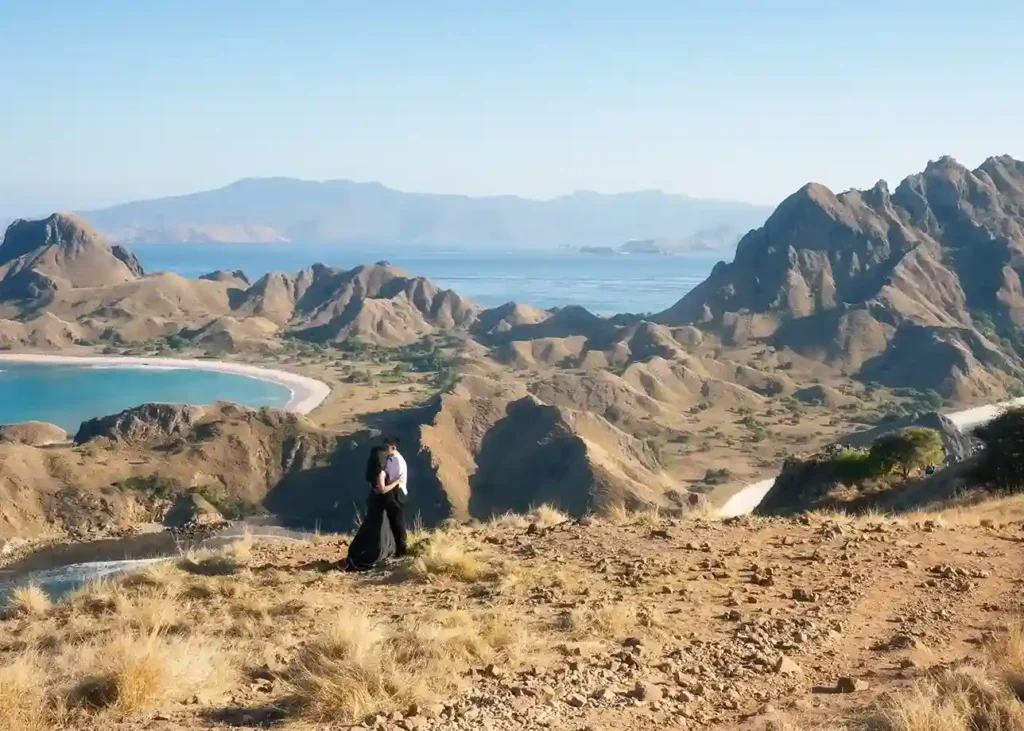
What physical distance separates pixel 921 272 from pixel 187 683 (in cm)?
11076

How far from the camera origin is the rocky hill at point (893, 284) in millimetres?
88688

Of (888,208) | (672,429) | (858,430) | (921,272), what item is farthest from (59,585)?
(888,208)

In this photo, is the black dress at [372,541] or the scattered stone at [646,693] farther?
the black dress at [372,541]

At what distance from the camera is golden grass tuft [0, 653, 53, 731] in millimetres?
4965

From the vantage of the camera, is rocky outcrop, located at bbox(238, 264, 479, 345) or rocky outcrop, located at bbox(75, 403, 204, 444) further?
rocky outcrop, located at bbox(238, 264, 479, 345)

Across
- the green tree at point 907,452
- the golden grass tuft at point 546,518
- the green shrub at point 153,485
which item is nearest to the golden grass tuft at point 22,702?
the golden grass tuft at point 546,518

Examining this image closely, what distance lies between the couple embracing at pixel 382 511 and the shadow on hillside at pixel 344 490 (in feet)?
99.9

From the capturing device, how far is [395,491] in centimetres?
960

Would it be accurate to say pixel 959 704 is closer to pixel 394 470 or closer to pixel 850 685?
pixel 850 685

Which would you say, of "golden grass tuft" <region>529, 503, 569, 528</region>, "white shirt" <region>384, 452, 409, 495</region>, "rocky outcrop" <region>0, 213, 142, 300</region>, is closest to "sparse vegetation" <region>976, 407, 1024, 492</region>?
"golden grass tuft" <region>529, 503, 569, 528</region>

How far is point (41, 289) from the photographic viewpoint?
12912 cm

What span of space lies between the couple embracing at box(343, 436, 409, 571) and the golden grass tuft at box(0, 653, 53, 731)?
415cm

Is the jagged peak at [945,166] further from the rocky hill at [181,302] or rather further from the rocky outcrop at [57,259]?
the rocky outcrop at [57,259]

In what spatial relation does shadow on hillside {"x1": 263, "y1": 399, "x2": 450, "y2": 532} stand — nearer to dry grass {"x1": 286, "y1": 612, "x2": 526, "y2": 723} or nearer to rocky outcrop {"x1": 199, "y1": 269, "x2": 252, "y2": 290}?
dry grass {"x1": 286, "y1": 612, "x2": 526, "y2": 723}
